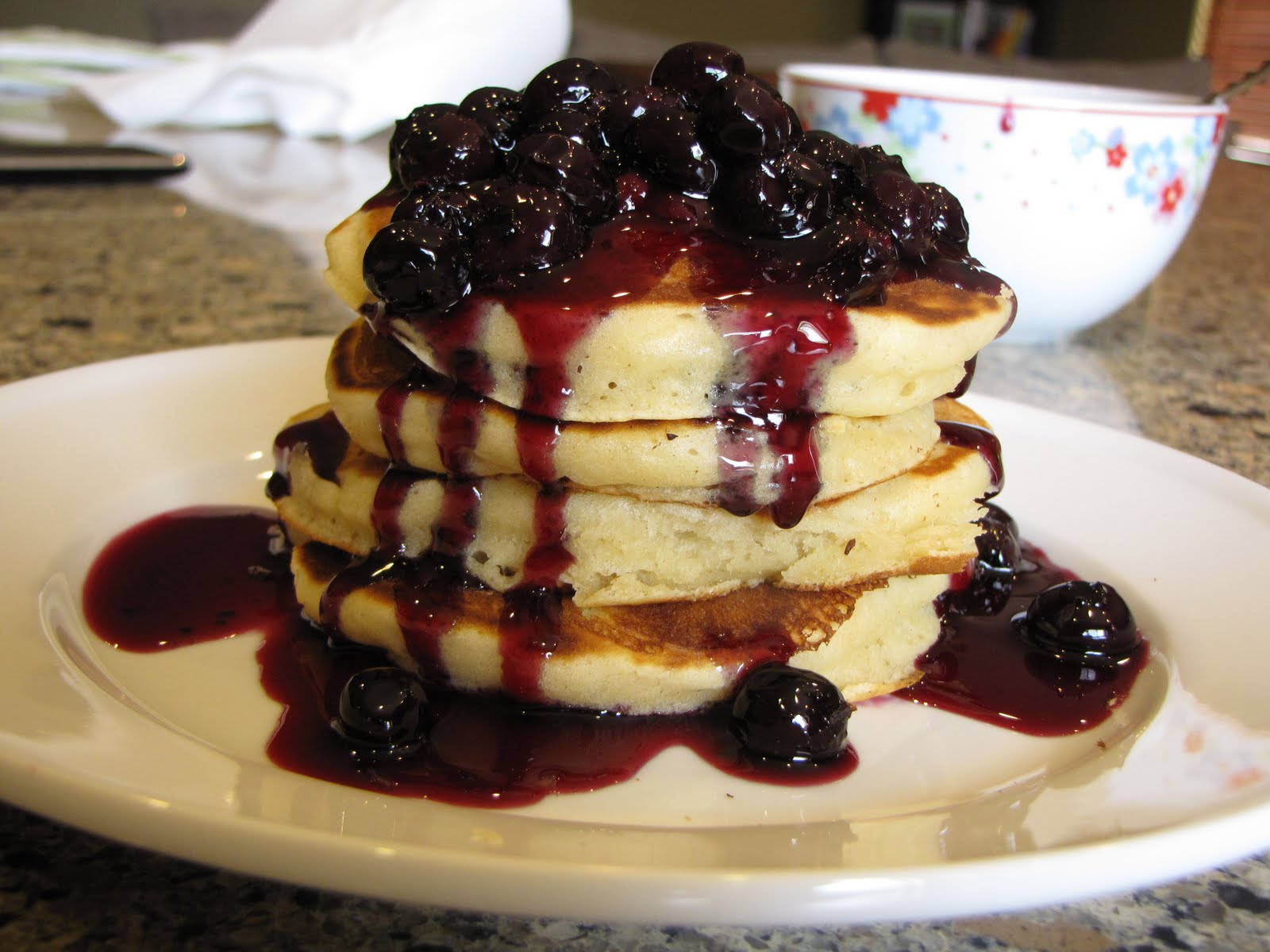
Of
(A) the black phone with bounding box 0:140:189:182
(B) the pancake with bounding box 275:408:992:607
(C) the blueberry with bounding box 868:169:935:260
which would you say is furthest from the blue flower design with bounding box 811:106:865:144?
(A) the black phone with bounding box 0:140:189:182

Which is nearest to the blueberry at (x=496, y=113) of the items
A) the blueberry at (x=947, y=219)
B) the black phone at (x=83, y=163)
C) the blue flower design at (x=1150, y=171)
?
the blueberry at (x=947, y=219)

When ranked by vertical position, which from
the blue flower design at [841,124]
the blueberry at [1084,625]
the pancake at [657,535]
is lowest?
the blueberry at [1084,625]

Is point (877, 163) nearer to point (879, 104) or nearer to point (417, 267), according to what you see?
point (417, 267)

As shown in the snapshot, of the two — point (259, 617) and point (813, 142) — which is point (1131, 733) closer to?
point (813, 142)

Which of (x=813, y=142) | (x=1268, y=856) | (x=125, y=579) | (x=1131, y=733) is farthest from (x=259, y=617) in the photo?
(x=1268, y=856)

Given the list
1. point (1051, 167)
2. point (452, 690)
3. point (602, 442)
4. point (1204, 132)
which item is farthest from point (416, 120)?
point (1204, 132)

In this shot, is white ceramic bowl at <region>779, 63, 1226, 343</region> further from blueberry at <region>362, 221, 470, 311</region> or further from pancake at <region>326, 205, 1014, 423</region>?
blueberry at <region>362, 221, 470, 311</region>

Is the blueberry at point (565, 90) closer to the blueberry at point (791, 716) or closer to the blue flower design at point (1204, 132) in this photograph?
the blueberry at point (791, 716)
